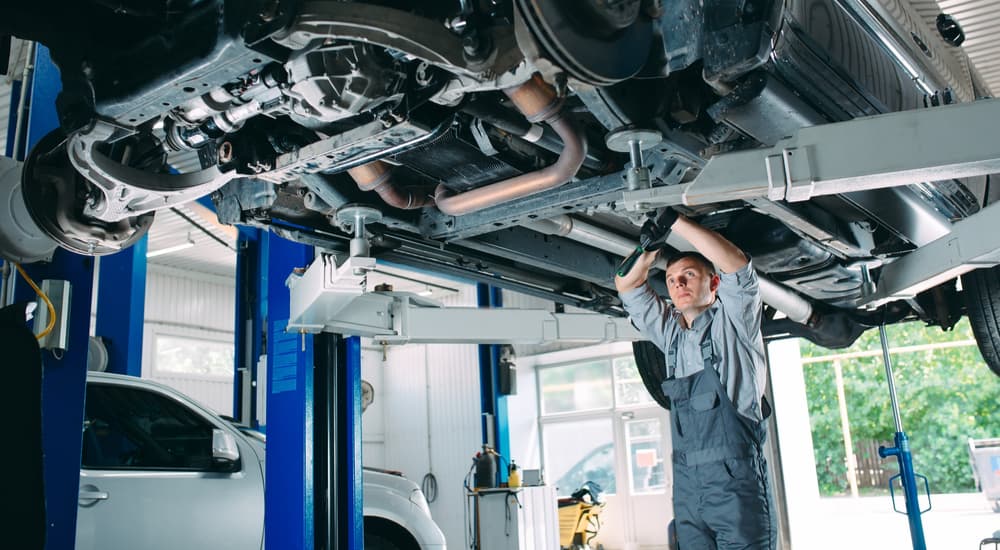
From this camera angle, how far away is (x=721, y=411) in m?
2.30

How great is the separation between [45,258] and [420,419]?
1106 centimetres

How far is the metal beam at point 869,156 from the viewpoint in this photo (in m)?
1.65

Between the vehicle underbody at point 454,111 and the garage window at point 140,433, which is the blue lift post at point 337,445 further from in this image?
the vehicle underbody at point 454,111

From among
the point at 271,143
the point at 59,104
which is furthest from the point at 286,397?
the point at 59,104

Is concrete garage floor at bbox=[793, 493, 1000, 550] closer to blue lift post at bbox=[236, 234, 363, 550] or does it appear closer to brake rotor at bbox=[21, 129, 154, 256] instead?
blue lift post at bbox=[236, 234, 363, 550]

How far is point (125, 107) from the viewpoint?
186 cm

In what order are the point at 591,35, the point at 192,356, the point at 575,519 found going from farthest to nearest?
the point at 192,356 < the point at 575,519 < the point at 591,35

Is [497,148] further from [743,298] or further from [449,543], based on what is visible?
[449,543]

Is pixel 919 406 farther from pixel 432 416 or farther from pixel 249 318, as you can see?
pixel 249 318

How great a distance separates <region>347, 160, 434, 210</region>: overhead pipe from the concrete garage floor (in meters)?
5.95

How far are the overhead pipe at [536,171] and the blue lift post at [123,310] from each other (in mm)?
3411

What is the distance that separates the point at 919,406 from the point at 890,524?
480 centimetres

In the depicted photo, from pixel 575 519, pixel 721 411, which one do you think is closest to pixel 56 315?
pixel 721 411

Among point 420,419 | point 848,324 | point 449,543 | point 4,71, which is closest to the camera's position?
point 4,71
